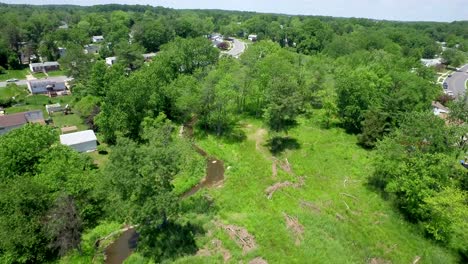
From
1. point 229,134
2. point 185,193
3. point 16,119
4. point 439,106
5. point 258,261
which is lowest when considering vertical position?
point 185,193

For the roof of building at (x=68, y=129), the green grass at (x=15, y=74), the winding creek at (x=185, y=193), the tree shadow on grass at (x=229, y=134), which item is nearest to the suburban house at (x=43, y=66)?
the green grass at (x=15, y=74)

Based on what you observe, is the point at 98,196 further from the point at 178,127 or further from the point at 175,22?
the point at 175,22

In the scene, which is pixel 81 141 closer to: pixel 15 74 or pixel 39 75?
pixel 39 75

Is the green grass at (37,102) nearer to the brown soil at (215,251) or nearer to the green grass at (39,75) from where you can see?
the green grass at (39,75)

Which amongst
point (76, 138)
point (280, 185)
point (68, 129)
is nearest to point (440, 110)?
point (280, 185)

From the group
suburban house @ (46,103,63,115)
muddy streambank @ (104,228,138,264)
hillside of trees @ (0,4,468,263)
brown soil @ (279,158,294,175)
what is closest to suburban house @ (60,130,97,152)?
hillside of trees @ (0,4,468,263)

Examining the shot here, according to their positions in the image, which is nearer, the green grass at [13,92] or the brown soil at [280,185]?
the brown soil at [280,185]
